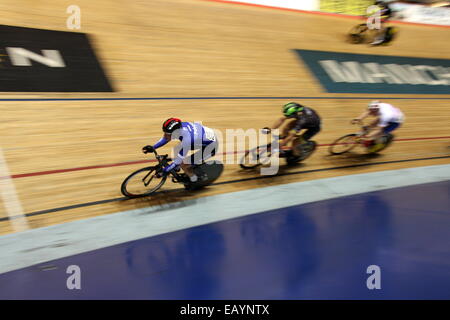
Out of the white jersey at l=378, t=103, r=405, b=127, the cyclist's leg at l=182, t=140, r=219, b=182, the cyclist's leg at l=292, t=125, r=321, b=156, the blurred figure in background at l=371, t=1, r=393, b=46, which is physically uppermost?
the blurred figure in background at l=371, t=1, r=393, b=46

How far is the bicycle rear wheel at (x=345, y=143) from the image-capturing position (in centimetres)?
548

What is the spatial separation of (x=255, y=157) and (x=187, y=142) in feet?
4.54

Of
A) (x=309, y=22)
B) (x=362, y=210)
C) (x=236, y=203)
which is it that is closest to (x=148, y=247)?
(x=236, y=203)

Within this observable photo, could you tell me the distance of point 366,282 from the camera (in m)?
2.68

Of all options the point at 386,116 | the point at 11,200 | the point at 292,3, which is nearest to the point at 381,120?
the point at 386,116

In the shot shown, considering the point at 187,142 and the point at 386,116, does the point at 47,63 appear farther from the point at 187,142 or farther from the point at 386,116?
the point at 386,116

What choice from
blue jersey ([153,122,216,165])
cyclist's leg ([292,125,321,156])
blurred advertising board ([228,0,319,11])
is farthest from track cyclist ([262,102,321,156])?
blurred advertising board ([228,0,319,11])

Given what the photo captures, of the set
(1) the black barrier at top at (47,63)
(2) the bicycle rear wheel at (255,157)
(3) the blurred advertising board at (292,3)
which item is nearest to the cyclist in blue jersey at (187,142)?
(2) the bicycle rear wheel at (255,157)

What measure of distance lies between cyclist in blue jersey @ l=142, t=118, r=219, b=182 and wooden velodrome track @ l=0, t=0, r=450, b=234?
45 centimetres

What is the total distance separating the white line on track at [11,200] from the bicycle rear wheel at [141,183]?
100 cm

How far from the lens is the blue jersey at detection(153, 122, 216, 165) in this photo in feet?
12.2

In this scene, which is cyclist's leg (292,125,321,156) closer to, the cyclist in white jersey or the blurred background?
the blurred background

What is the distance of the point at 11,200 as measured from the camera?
3650mm

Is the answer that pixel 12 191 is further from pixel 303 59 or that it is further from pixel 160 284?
pixel 303 59
